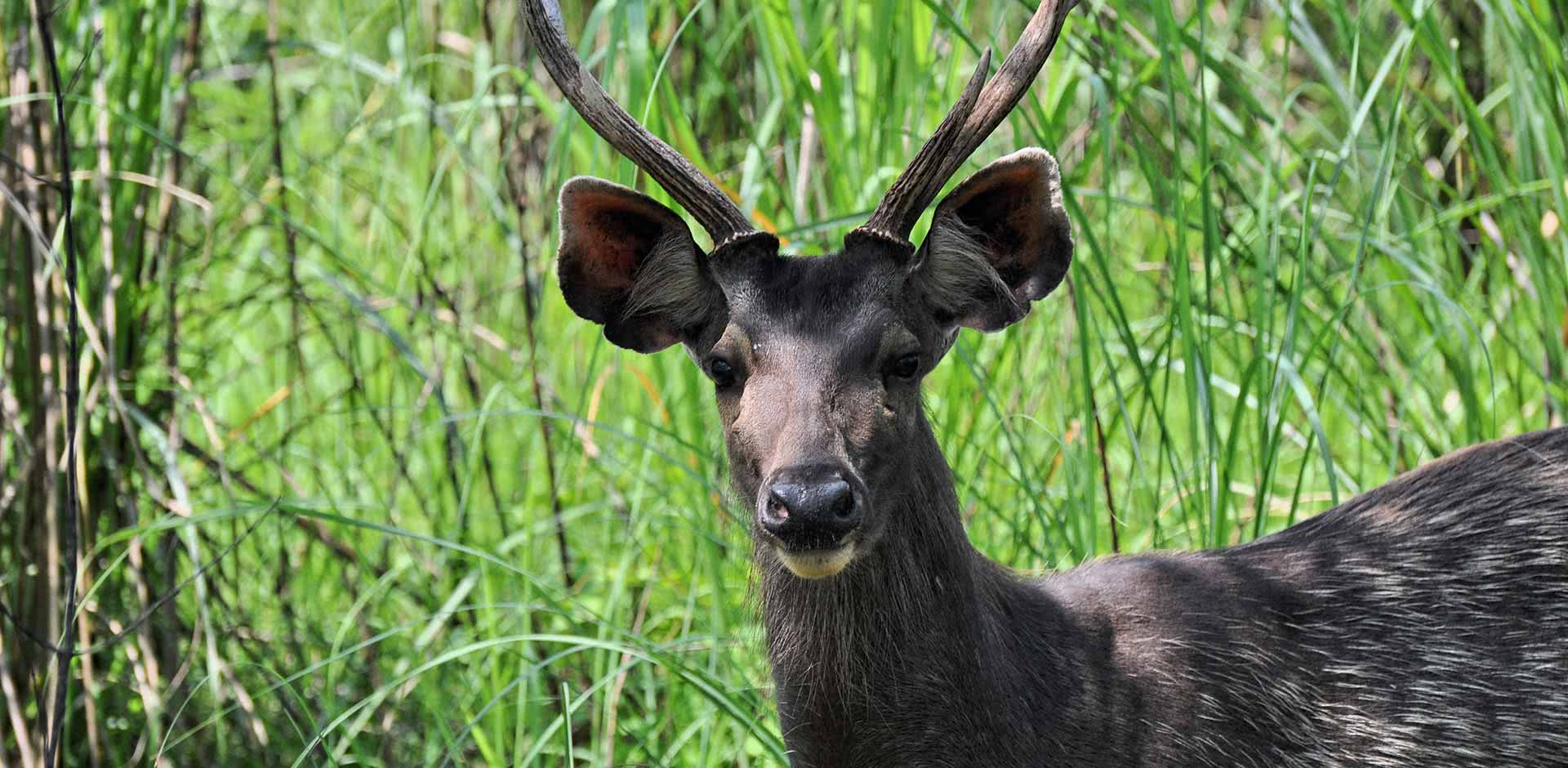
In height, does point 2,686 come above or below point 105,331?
below

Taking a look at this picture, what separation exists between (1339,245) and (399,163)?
12.2 ft

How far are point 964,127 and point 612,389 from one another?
2.53 m

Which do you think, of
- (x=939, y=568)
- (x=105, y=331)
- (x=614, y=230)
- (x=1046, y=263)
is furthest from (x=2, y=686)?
(x=1046, y=263)

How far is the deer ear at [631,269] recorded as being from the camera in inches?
124

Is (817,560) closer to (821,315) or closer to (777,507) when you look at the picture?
(777,507)

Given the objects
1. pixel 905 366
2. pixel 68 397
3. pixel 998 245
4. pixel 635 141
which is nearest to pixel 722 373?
pixel 905 366

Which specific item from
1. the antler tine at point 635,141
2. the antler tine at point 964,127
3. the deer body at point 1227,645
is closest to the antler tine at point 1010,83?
the antler tine at point 964,127

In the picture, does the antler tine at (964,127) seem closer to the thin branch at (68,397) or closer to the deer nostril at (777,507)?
the deer nostril at (777,507)

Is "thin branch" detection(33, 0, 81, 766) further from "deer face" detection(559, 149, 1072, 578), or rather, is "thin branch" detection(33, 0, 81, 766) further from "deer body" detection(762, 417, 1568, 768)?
"deer body" detection(762, 417, 1568, 768)

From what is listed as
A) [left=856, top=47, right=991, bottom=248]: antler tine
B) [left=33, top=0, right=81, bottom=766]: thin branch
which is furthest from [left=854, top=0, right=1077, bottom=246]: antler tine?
[left=33, top=0, right=81, bottom=766]: thin branch

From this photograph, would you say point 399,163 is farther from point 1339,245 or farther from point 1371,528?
point 1371,528

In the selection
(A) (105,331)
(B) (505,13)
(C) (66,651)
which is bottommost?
(C) (66,651)

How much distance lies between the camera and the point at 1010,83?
3039 mm

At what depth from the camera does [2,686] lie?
404 centimetres
